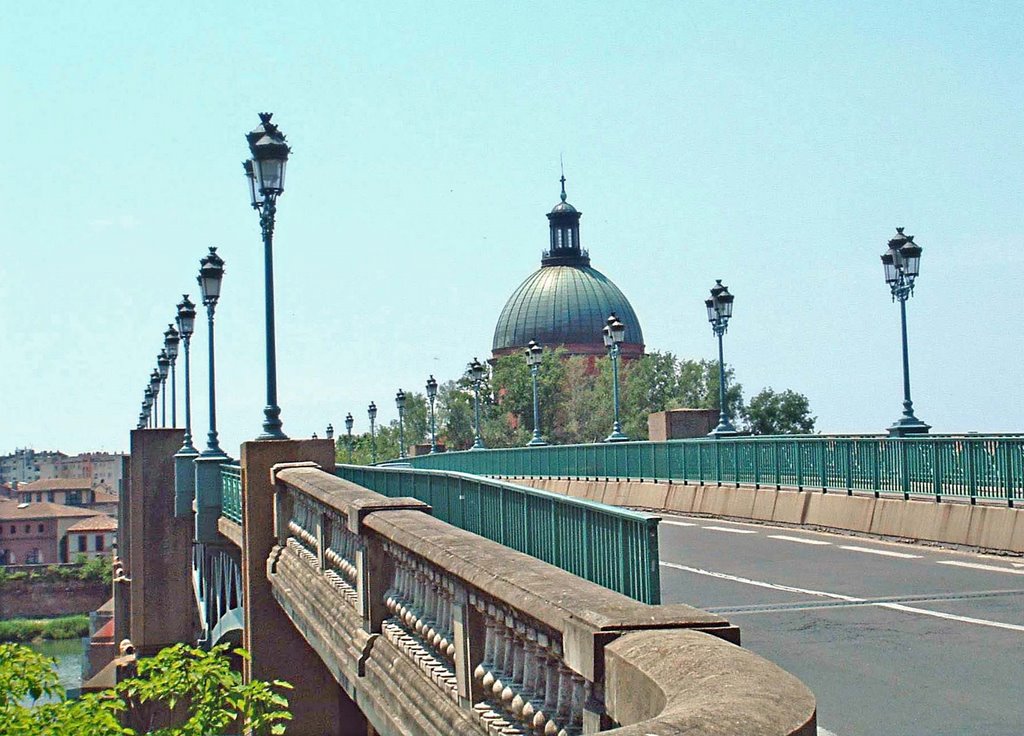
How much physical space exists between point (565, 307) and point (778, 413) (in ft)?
95.6

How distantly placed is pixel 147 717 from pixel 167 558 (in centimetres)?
432

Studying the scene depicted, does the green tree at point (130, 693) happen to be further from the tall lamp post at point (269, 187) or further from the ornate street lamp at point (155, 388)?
the ornate street lamp at point (155, 388)

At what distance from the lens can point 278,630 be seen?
53.8ft

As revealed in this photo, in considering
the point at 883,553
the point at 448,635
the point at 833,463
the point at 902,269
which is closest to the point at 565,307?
the point at 902,269

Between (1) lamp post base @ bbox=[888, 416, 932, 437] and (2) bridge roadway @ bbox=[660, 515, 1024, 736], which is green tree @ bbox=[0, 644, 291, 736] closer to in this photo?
(2) bridge roadway @ bbox=[660, 515, 1024, 736]

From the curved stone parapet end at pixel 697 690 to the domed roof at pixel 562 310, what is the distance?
110 metres

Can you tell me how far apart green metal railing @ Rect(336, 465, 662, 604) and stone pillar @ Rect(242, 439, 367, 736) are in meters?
2.06

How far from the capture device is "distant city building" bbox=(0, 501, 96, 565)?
170m

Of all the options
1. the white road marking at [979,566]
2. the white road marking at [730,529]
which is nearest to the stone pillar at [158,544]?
the white road marking at [730,529]

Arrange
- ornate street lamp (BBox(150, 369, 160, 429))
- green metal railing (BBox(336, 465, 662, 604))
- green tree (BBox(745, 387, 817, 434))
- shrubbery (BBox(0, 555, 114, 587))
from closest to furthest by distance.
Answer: green metal railing (BBox(336, 465, 662, 604)), ornate street lamp (BBox(150, 369, 160, 429)), green tree (BBox(745, 387, 817, 434)), shrubbery (BBox(0, 555, 114, 587))

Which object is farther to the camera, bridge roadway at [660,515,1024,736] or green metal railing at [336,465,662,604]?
bridge roadway at [660,515,1024,736]

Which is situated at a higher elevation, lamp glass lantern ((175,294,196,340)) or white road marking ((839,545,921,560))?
lamp glass lantern ((175,294,196,340))

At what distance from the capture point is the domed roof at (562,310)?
117 m

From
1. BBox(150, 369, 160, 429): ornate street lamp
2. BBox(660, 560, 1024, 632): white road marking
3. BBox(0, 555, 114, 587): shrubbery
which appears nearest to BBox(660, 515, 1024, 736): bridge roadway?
BBox(660, 560, 1024, 632): white road marking
